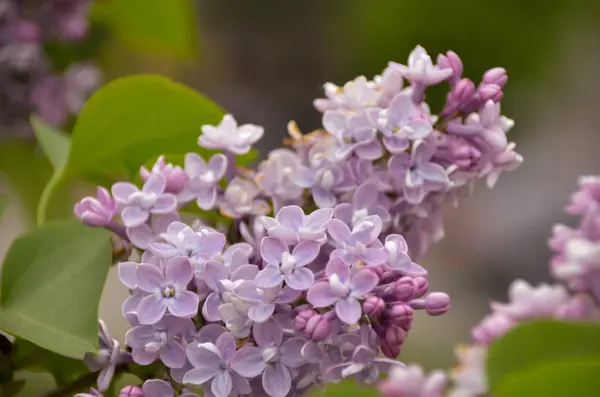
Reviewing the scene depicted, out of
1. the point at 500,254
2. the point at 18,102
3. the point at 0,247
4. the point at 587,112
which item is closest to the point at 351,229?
the point at 18,102

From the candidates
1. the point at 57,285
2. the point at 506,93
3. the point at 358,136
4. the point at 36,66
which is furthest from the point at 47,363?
the point at 506,93

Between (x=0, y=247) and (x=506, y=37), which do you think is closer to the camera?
(x=0, y=247)

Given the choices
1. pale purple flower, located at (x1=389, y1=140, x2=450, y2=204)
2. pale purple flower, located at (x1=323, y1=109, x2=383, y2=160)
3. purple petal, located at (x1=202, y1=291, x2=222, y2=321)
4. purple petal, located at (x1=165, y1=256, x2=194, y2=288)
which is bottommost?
purple petal, located at (x1=165, y1=256, x2=194, y2=288)

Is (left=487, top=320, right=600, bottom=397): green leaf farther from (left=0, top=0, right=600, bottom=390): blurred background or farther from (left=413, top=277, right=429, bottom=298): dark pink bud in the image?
(left=0, top=0, right=600, bottom=390): blurred background

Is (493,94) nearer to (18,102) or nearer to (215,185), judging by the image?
(215,185)

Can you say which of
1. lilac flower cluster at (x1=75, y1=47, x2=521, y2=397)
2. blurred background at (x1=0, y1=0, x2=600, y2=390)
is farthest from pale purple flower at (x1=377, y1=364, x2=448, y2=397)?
blurred background at (x1=0, y1=0, x2=600, y2=390)

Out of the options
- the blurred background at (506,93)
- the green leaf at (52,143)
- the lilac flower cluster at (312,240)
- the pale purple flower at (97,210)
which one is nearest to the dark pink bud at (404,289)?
the lilac flower cluster at (312,240)

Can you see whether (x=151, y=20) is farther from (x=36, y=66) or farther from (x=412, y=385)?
(x=412, y=385)
